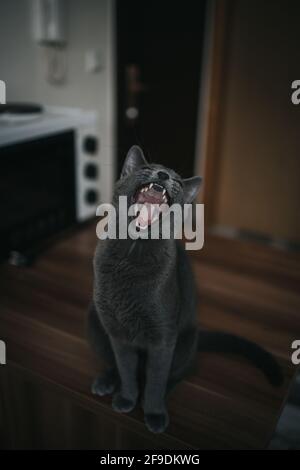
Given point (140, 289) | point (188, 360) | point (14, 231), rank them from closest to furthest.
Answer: point (140, 289) < point (188, 360) < point (14, 231)

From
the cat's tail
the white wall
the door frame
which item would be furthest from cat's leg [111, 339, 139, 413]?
the white wall

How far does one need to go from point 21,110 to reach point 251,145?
113 centimetres

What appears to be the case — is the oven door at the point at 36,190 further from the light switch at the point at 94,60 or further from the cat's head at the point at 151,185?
the light switch at the point at 94,60

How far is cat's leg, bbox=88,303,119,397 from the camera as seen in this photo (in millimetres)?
795

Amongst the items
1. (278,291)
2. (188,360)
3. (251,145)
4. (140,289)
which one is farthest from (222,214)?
(140,289)

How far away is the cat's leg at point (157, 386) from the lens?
698mm

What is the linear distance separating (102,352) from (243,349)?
1.03ft

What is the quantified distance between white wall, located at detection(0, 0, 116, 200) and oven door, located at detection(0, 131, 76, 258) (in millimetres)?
555

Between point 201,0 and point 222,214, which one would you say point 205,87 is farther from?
point 222,214

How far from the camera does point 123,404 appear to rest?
0.76 meters

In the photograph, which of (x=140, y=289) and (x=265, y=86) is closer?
(x=140, y=289)

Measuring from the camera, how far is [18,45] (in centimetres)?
218

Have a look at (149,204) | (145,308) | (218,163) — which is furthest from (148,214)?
(218,163)

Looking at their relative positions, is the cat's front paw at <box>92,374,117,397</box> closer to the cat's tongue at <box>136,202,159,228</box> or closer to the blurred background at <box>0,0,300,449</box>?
the blurred background at <box>0,0,300,449</box>
